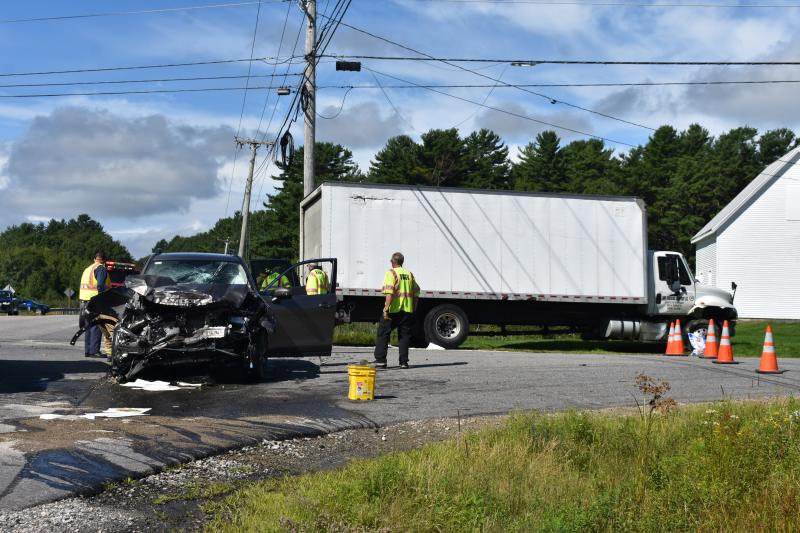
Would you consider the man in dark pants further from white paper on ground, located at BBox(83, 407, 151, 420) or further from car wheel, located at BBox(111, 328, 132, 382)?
white paper on ground, located at BBox(83, 407, 151, 420)

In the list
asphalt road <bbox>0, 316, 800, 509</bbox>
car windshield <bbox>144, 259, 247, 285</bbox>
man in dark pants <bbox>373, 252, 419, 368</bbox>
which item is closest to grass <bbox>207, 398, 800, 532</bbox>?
asphalt road <bbox>0, 316, 800, 509</bbox>

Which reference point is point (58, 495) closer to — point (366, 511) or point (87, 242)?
point (366, 511)

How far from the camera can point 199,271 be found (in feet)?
41.9

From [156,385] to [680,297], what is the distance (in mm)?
14196

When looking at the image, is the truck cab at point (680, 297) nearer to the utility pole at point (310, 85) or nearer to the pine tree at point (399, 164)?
the utility pole at point (310, 85)

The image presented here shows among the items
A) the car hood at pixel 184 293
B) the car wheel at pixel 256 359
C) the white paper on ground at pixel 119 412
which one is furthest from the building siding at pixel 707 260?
the white paper on ground at pixel 119 412

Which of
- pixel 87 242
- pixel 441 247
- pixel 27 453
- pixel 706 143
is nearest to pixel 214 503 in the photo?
pixel 27 453

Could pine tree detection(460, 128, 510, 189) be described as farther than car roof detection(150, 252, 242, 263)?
Yes

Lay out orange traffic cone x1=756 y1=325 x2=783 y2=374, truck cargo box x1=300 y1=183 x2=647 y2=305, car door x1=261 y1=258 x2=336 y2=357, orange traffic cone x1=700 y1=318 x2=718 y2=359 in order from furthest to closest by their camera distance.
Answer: truck cargo box x1=300 y1=183 x2=647 y2=305, orange traffic cone x1=700 y1=318 x2=718 y2=359, orange traffic cone x1=756 y1=325 x2=783 y2=374, car door x1=261 y1=258 x2=336 y2=357

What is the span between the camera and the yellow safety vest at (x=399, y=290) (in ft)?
45.8

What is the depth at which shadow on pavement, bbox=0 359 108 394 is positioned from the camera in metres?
11.4

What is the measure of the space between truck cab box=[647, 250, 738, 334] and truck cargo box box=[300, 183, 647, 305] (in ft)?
1.62

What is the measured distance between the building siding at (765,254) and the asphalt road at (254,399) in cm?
3107

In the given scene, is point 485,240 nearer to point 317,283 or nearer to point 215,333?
point 317,283
